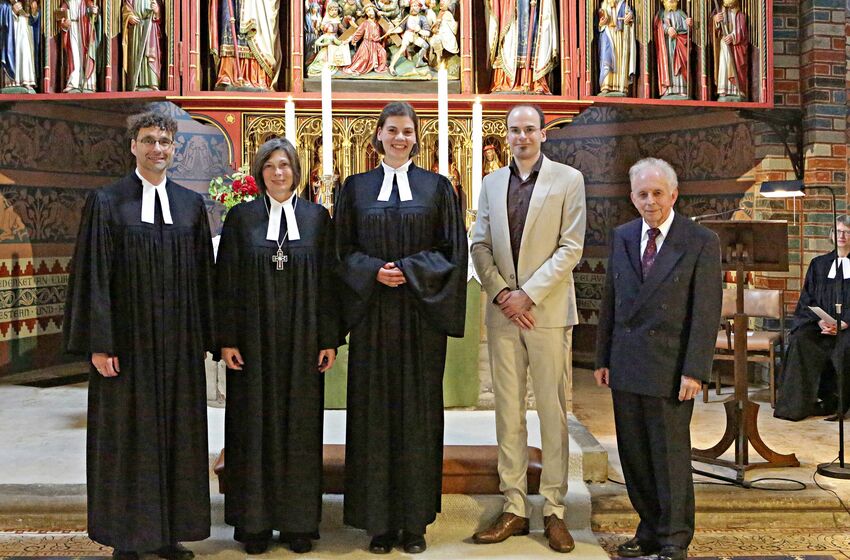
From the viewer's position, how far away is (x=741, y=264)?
164 inches

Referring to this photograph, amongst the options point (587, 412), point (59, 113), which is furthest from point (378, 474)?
point (59, 113)

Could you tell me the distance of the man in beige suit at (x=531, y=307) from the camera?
3322 millimetres

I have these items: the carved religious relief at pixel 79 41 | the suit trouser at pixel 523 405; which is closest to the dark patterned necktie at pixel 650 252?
the suit trouser at pixel 523 405

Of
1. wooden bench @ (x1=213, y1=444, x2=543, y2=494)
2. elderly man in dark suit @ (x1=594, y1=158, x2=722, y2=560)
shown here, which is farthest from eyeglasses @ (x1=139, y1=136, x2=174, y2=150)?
elderly man in dark suit @ (x1=594, y1=158, x2=722, y2=560)

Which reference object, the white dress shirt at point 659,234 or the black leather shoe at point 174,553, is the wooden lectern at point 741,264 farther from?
the black leather shoe at point 174,553

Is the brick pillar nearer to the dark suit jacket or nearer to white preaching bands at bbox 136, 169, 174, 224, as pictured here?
the dark suit jacket

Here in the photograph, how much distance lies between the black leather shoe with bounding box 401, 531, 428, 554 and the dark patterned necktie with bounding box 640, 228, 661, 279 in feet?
4.30

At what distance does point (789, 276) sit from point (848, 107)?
1307 millimetres

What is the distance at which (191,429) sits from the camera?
320cm

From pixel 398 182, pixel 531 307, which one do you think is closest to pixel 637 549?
pixel 531 307

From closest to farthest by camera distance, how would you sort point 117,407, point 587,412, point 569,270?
point 117,407, point 569,270, point 587,412

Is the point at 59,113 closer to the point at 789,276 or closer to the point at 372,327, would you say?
the point at 372,327

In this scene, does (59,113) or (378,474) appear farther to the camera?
(59,113)

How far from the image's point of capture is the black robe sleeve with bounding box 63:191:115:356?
10.0ft
